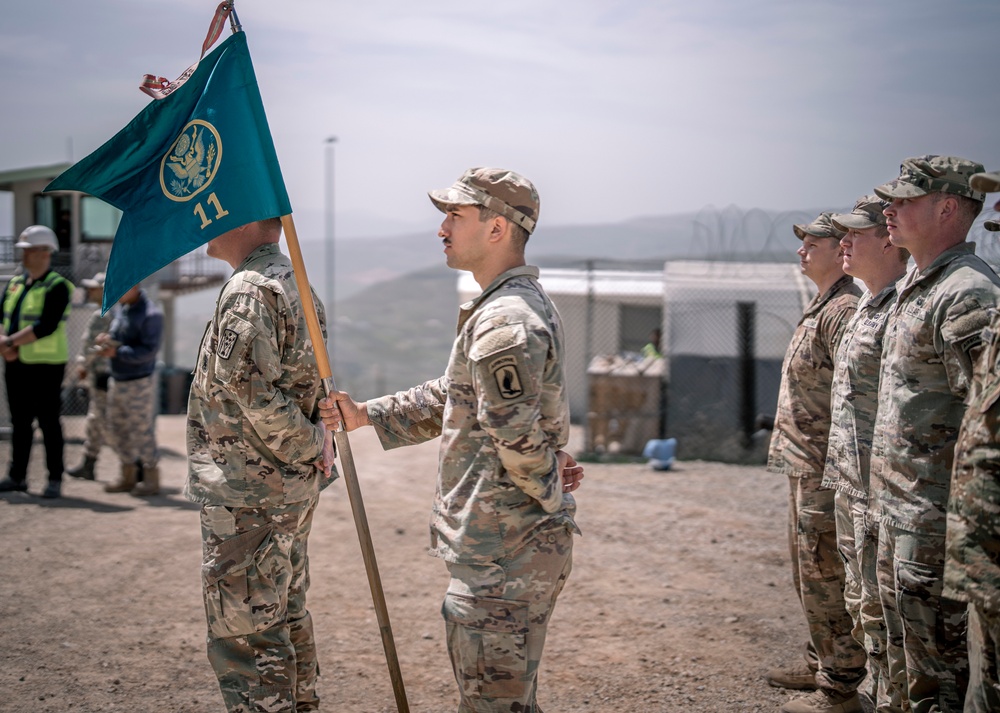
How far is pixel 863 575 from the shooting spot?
364 centimetres

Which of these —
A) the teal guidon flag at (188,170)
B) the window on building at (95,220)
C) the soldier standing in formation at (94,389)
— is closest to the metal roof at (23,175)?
the window on building at (95,220)

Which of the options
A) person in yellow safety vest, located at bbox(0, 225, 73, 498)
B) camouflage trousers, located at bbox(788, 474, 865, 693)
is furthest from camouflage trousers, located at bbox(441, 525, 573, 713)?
person in yellow safety vest, located at bbox(0, 225, 73, 498)


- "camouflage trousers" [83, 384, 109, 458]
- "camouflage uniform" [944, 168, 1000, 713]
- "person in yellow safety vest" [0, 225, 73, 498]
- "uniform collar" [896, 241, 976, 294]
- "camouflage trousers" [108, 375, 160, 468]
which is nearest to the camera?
"camouflage uniform" [944, 168, 1000, 713]

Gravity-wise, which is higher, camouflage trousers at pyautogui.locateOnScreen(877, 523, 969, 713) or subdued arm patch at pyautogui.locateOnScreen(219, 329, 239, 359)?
subdued arm patch at pyautogui.locateOnScreen(219, 329, 239, 359)

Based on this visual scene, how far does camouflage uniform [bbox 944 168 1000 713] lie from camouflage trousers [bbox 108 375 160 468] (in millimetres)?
7582

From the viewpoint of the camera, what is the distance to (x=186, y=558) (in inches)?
270

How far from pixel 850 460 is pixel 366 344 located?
79006 millimetres

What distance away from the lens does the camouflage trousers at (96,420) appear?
9312 mm

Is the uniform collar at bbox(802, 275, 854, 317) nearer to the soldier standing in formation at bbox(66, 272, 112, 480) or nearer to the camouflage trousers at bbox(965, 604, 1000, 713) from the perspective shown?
the camouflage trousers at bbox(965, 604, 1000, 713)

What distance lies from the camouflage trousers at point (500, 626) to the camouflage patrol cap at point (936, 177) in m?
1.82

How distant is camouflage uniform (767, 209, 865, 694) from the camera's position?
4.33m

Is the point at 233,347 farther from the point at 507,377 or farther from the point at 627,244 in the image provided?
the point at 627,244

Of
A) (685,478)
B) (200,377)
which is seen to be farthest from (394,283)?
(200,377)

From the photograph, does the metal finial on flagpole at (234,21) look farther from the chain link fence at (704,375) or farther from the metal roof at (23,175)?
the metal roof at (23,175)
